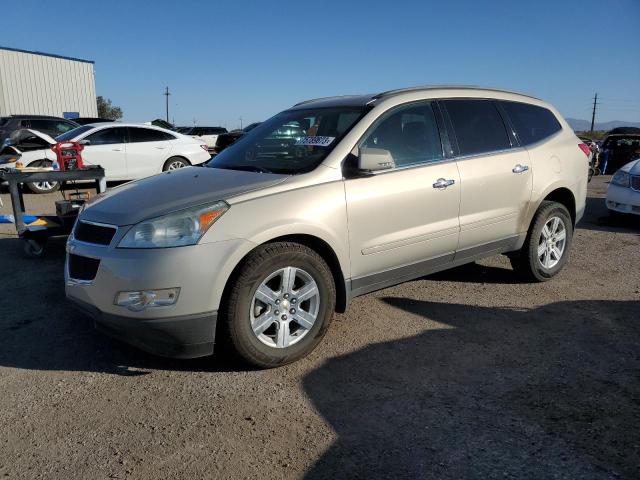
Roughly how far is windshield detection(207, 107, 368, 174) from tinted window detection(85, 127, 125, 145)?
811cm

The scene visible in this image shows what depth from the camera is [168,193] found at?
11.3 ft

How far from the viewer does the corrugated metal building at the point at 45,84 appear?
29.7m

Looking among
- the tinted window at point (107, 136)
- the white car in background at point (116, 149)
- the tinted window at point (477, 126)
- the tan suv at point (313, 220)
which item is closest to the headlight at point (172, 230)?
the tan suv at point (313, 220)

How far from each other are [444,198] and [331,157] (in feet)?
3.45

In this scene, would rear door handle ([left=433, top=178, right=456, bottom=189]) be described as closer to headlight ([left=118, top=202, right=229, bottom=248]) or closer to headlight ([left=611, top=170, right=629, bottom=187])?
headlight ([left=118, top=202, right=229, bottom=248])

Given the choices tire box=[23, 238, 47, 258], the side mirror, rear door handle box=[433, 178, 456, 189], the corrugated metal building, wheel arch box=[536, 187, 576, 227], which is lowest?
tire box=[23, 238, 47, 258]

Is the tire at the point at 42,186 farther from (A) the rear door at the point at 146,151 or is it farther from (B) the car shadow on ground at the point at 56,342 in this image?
(B) the car shadow on ground at the point at 56,342

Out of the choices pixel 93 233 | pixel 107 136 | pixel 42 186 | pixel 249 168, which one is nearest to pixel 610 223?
pixel 249 168

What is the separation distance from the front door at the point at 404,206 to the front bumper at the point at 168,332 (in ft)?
3.71

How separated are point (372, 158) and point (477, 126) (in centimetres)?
151

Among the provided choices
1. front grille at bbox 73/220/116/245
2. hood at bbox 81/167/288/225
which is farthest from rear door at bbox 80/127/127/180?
front grille at bbox 73/220/116/245

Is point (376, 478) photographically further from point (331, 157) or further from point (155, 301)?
point (331, 157)

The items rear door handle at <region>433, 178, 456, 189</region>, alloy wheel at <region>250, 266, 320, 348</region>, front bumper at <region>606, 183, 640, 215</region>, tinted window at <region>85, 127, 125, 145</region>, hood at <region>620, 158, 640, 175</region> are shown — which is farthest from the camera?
tinted window at <region>85, 127, 125, 145</region>

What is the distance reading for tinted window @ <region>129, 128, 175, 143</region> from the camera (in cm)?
1203
